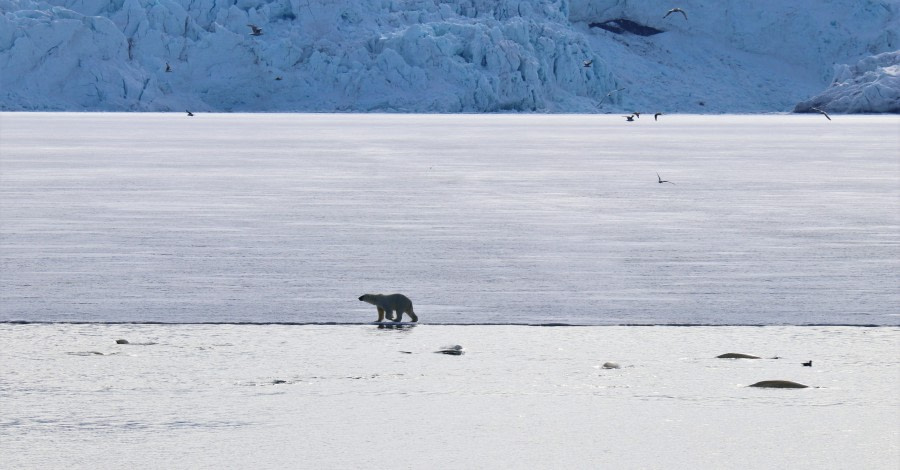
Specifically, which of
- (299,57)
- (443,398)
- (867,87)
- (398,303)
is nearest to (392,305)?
(398,303)

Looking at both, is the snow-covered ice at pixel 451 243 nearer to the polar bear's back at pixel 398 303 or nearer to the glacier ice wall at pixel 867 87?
the polar bear's back at pixel 398 303

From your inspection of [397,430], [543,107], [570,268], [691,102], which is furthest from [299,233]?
[691,102]

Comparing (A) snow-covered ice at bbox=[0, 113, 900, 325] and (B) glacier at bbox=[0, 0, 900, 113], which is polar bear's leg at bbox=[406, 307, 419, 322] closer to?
(A) snow-covered ice at bbox=[0, 113, 900, 325]

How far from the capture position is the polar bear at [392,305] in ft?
18.7

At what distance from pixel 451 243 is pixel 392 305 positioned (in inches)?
124

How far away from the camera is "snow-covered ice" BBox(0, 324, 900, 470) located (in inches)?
134

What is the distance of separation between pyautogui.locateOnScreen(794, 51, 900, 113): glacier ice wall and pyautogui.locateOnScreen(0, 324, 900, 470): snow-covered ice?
2469 inches

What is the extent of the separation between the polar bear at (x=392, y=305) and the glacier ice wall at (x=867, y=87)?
62.3 meters

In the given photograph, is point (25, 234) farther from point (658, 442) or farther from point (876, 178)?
point (876, 178)

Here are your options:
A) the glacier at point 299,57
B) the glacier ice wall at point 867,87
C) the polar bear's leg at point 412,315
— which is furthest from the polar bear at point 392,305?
the glacier ice wall at point 867,87

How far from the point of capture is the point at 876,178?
16.9 metres

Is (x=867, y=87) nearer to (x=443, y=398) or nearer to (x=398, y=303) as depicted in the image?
(x=398, y=303)

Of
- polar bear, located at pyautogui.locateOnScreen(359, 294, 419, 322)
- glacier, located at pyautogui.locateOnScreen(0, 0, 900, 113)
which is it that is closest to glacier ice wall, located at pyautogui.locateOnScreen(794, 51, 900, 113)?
glacier, located at pyautogui.locateOnScreen(0, 0, 900, 113)

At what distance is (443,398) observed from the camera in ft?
13.5
